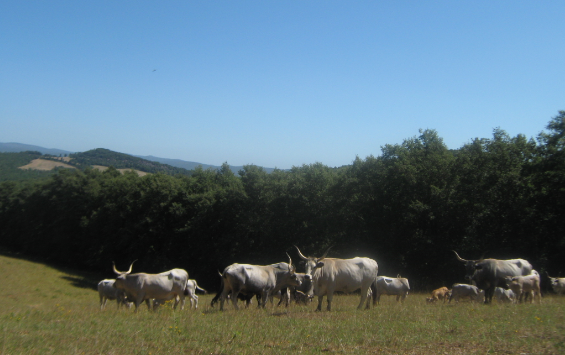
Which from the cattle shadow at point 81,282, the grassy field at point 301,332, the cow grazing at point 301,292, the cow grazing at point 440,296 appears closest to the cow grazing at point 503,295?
the cow grazing at point 440,296

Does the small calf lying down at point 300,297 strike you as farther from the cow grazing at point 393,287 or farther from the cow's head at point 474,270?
the cow's head at point 474,270

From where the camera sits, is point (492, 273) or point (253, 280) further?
point (492, 273)

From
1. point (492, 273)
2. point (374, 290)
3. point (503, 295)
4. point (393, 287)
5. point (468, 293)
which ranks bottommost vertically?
point (393, 287)

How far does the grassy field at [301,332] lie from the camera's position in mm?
7793

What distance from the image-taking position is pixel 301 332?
9.33 metres

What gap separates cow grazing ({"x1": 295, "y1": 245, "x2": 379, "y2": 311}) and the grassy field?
4.86ft

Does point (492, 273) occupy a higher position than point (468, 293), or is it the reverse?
point (492, 273)

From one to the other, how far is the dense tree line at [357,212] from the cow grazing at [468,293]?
8.87 metres

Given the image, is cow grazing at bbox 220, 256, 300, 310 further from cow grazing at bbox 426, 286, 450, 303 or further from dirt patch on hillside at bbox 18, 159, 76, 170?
dirt patch on hillside at bbox 18, 159, 76, 170

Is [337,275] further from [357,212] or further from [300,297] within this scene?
[357,212]

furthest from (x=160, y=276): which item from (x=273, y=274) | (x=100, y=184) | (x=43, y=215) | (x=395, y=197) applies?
(x=43, y=215)

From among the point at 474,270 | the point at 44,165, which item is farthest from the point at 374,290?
the point at 44,165

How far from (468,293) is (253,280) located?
9.26 meters

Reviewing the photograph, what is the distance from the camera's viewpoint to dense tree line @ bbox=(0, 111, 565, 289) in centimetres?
2586
